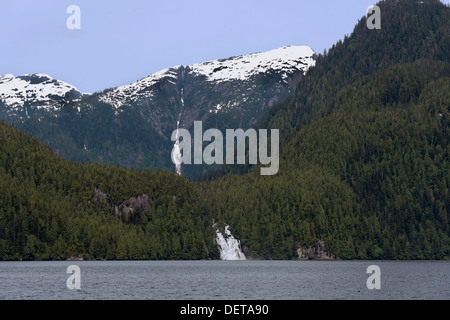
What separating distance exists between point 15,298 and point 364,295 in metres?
67.5

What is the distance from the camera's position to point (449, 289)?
158 m

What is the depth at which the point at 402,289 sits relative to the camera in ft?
516
